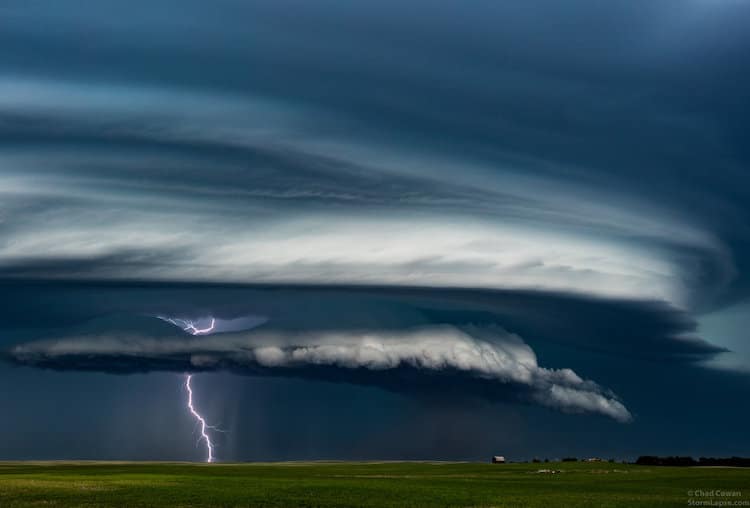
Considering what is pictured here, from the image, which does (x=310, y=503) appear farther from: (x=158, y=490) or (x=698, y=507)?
(x=698, y=507)

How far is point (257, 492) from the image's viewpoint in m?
86.9

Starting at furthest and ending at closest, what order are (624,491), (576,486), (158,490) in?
(576,486) → (624,491) → (158,490)

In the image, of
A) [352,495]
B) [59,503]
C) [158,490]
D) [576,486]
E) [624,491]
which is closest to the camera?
[59,503]

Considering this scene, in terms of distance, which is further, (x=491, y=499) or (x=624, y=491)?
(x=624, y=491)

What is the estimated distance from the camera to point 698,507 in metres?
68.6

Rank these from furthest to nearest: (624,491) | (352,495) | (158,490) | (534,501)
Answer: (624,491) → (158,490) → (352,495) → (534,501)

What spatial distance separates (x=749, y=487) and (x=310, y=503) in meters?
53.0

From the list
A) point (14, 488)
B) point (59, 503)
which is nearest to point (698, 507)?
point (59, 503)

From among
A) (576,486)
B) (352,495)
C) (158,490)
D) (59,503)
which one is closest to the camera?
(59,503)

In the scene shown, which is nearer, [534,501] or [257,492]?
[534,501]

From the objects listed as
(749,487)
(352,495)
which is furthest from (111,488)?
(749,487)

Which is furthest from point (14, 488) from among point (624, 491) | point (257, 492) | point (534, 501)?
point (624, 491)

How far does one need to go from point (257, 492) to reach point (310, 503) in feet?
56.6

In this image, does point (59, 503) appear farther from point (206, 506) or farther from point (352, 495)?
point (352, 495)
